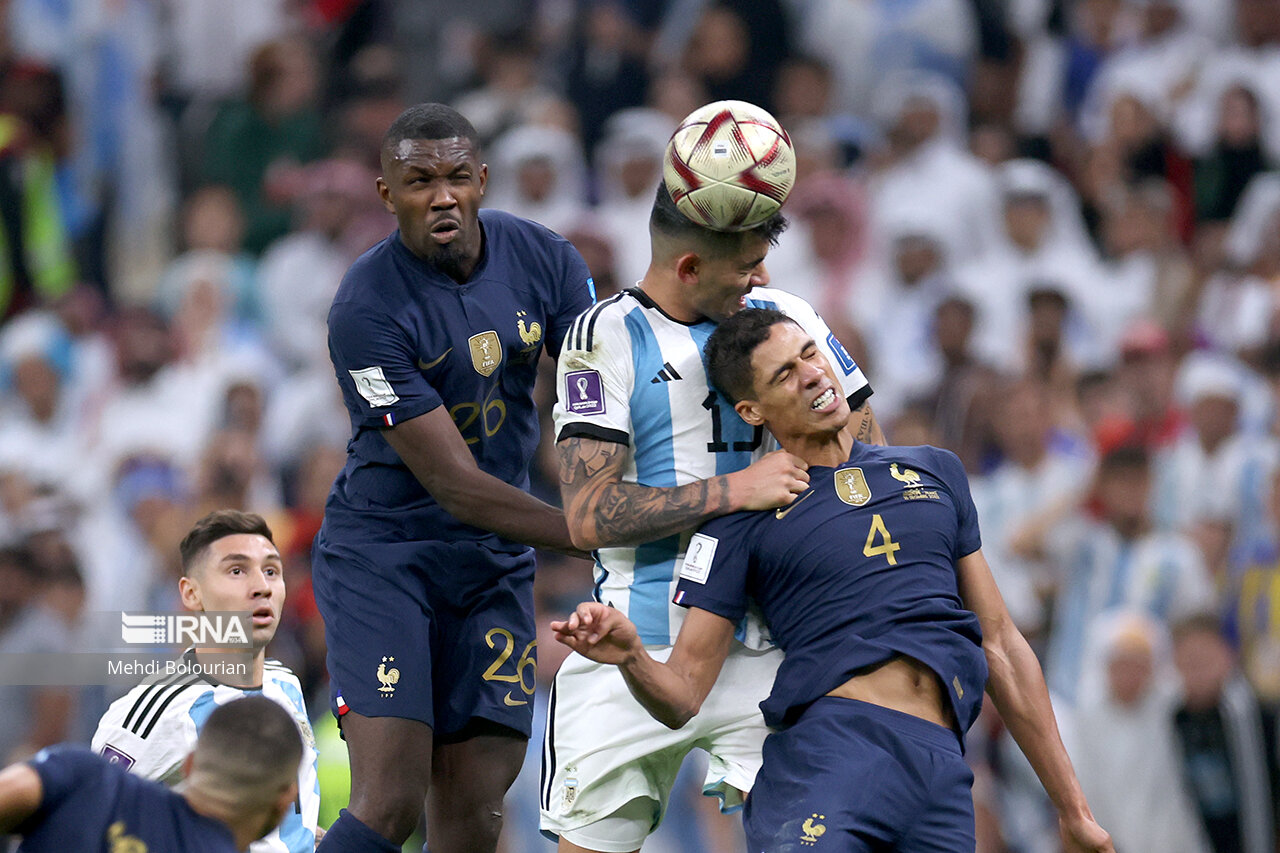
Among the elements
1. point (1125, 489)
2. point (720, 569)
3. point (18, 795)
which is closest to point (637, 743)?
point (720, 569)

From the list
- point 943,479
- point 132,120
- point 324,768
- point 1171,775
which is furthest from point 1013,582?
point 132,120

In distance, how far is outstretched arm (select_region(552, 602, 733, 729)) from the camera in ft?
15.7

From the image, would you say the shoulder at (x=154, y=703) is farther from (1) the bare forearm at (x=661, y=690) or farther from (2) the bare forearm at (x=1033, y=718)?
(2) the bare forearm at (x=1033, y=718)

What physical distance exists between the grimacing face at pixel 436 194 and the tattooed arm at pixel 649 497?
851mm

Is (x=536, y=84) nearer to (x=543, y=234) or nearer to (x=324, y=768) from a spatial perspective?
(x=324, y=768)

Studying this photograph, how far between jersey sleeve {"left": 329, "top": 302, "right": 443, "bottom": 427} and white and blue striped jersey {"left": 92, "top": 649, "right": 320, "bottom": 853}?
95cm

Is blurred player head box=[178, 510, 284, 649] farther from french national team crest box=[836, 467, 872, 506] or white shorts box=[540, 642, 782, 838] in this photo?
french national team crest box=[836, 467, 872, 506]

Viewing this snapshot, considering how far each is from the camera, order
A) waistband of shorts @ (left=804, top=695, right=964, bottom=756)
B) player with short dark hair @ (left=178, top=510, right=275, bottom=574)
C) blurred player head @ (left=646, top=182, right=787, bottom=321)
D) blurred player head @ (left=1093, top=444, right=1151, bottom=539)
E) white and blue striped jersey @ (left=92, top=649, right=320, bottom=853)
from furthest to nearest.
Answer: blurred player head @ (left=1093, top=444, right=1151, bottom=539), player with short dark hair @ (left=178, top=510, right=275, bottom=574), white and blue striped jersey @ (left=92, top=649, right=320, bottom=853), blurred player head @ (left=646, top=182, right=787, bottom=321), waistband of shorts @ (left=804, top=695, right=964, bottom=756)

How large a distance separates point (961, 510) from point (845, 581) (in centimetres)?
46

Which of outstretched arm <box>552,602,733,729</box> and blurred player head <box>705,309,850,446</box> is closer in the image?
outstretched arm <box>552,602,733,729</box>

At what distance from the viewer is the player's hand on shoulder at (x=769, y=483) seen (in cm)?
521

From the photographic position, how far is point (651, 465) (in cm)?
549

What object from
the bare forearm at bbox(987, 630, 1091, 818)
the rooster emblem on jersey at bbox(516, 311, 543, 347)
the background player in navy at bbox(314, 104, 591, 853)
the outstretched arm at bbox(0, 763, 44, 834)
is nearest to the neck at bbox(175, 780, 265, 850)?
the outstretched arm at bbox(0, 763, 44, 834)

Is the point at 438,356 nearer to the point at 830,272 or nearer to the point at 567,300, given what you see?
the point at 567,300
